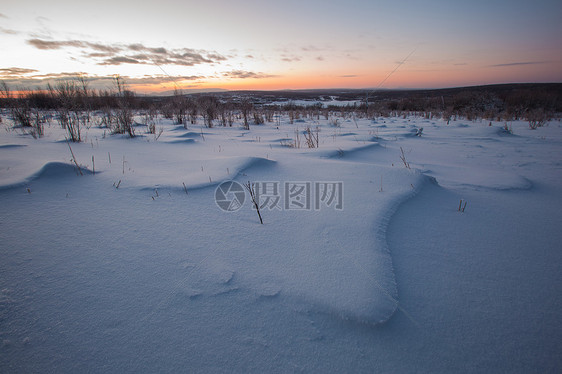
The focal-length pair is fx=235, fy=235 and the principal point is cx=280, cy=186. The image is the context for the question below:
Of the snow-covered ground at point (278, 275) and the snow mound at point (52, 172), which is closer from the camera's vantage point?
the snow-covered ground at point (278, 275)

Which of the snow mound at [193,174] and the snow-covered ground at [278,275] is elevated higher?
the snow mound at [193,174]

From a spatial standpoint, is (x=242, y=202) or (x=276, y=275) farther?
(x=242, y=202)

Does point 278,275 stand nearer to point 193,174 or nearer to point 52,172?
point 193,174

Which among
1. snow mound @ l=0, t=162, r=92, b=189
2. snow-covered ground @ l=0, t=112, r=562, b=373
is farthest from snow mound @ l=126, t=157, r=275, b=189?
snow mound @ l=0, t=162, r=92, b=189

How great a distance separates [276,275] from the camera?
1032mm

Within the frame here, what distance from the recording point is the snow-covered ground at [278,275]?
0.75 metres

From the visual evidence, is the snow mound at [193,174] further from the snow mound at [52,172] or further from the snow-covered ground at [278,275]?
the snow mound at [52,172]

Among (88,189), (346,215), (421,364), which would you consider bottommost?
(421,364)

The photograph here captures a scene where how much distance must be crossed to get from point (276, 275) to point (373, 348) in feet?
1.44

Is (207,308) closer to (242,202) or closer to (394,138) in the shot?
(242,202)

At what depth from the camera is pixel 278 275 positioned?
40.6 inches

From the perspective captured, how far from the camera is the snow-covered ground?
0.75m

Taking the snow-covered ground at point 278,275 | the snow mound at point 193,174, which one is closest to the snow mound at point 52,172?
the snow-covered ground at point 278,275

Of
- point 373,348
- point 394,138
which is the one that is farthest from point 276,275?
point 394,138
